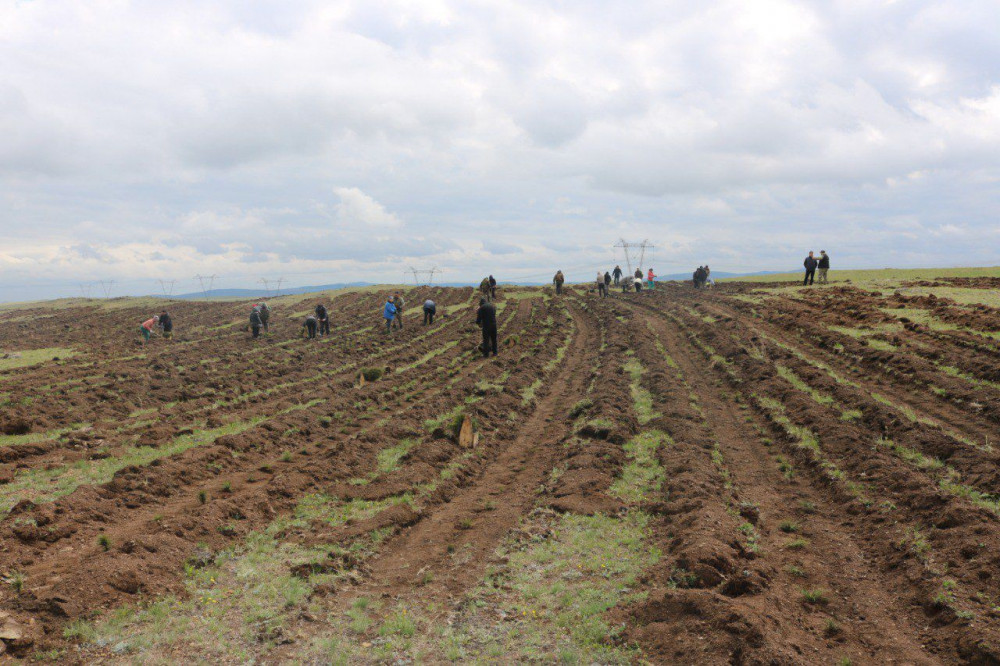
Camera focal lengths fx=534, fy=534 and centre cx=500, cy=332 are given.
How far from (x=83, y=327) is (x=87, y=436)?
49.7 m

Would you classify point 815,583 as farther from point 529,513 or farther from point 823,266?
point 823,266

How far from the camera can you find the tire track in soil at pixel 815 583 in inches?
210

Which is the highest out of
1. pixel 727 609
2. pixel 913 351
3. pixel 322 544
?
pixel 913 351

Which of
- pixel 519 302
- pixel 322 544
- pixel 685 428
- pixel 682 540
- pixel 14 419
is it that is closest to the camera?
pixel 682 540

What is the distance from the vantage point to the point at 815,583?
6.57m

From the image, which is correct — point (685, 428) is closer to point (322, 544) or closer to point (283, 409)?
point (322, 544)

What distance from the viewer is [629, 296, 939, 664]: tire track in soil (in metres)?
5.34

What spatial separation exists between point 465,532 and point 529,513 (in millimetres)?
1154

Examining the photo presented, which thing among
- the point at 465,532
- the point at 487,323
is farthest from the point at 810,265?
the point at 465,532

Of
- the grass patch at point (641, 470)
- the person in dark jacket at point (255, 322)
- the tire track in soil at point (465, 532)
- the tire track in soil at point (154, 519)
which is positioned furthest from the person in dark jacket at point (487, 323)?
the person in dark jacket at point (255, 322)

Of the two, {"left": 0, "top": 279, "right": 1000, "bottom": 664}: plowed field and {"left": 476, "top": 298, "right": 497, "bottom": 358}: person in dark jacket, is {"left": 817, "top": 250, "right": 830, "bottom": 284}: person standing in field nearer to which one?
{"left": 0, "top": 279, "right": 1000, "bottom": 664}: plowed field

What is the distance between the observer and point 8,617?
219 inches

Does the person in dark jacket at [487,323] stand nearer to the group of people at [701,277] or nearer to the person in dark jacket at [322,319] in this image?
the person in dark jacket at [322,319]

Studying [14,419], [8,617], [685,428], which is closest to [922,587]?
[685,428]
